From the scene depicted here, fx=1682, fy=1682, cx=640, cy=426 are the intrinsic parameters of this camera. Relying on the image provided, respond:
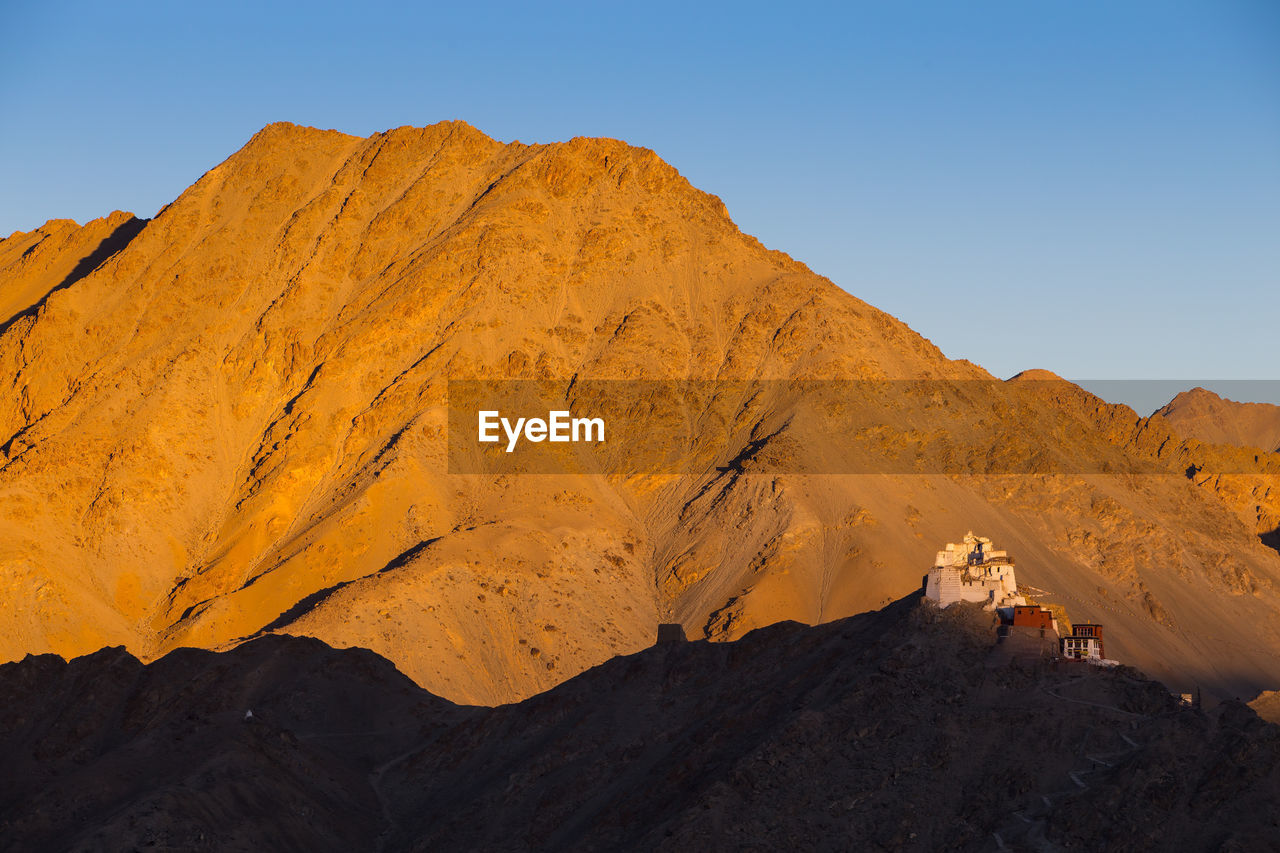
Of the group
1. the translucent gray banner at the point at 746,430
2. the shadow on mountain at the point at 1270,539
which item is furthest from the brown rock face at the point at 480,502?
the shadow on mountain at the point at 1270,539

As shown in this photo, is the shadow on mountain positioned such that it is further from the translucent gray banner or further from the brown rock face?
the translucent gray banner

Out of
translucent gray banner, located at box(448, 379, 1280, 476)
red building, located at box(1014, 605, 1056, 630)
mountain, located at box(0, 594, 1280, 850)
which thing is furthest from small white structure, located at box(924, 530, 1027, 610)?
translucent gray banner, located at box(448, 379, 1280, 476)

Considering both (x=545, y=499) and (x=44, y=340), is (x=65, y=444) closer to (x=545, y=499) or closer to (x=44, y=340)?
(x=44, y=340)

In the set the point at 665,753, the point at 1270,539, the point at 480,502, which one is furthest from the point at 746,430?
the point at 665,753

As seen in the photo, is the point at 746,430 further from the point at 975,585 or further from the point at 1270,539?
the point at 975,585

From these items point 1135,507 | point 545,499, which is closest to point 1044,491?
point 1135,507

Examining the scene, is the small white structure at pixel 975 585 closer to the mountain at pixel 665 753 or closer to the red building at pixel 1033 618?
the mountain at pixel 665 753
